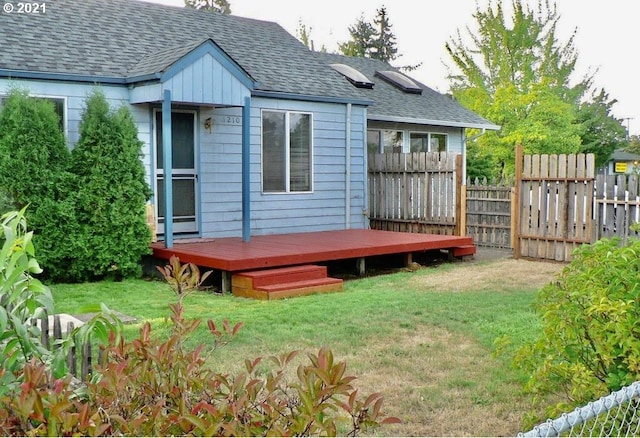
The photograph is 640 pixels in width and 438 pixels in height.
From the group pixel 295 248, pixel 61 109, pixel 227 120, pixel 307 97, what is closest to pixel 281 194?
pixel 227 120

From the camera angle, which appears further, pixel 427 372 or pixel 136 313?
pixel 136 313

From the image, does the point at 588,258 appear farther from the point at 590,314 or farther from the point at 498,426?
the point at 498,426

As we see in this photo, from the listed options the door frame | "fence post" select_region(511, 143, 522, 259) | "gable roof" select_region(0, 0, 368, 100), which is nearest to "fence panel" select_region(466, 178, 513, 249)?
"fence post" select_region(511, 143, 522, 259)

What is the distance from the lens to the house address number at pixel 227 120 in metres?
11.4

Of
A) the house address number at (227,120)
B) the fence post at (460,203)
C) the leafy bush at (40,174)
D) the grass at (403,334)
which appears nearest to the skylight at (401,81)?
the fence post at (460,203)

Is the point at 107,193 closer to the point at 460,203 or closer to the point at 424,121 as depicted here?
the point at 460,203

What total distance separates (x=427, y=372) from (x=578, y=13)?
27.3m

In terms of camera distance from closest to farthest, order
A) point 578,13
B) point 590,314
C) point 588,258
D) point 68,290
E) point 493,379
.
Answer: point 590,314, point 588,258, point 493,379, point 68,290, point 578,13

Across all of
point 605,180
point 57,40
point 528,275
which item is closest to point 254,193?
point 57,40

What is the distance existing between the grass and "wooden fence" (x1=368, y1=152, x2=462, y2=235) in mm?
3693

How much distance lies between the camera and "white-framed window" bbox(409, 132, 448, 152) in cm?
1681

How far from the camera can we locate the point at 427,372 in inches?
205

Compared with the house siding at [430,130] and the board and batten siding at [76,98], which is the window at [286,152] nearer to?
the board and batten siding at [76,98]

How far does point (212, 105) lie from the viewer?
10805 mm
